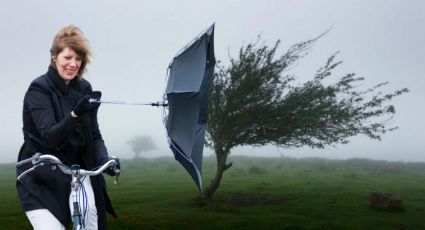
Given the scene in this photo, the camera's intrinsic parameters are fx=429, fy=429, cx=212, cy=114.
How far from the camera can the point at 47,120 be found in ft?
12.3

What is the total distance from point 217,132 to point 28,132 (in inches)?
713

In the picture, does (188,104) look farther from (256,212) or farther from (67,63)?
(256,212)

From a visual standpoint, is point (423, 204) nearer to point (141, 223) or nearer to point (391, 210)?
point (391, 210)

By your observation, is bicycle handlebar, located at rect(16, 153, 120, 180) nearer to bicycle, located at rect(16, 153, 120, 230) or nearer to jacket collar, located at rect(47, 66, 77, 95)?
bicycle, located at rect(16, 153, 120, 230)

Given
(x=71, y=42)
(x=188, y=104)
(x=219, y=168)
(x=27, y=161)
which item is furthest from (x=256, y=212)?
(x=27, y=161)

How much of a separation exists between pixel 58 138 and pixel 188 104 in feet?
7.68

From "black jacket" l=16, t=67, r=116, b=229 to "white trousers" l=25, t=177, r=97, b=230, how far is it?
0.16 feet

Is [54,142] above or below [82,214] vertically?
above

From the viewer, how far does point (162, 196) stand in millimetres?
26844


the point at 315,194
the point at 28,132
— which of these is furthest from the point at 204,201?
the point at 28,132

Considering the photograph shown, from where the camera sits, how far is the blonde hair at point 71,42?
4.04 m

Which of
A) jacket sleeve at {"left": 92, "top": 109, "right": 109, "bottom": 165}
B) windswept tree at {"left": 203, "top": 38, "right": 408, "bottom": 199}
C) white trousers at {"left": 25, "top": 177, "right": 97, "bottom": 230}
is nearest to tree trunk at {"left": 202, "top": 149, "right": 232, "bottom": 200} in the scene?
windswept tree at {"left": 203, "top": 38, "right": 408, "bottom": 199}

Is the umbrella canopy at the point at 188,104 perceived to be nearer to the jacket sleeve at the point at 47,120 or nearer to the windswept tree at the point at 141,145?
the jacket sleeve at the point at 47,120

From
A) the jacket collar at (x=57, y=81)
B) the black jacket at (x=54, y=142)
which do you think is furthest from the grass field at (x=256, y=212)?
the jacket collar at (x=57, y=81)
